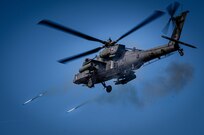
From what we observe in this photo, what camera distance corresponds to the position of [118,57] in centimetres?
4397

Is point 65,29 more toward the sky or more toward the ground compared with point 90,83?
more toward the sky

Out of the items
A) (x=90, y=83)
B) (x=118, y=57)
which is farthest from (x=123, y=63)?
(x=90, y=83)

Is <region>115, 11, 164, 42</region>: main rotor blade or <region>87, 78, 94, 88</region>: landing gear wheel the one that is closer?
<region>115, 11, 164, 42</region>: main rotor blade

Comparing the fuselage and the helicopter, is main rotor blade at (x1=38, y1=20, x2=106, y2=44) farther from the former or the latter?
the fuselage

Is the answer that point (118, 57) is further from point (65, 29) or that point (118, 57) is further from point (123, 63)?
point (65, 29)

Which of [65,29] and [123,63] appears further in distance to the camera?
[123,63]

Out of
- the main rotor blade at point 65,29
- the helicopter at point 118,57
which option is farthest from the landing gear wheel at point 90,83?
the main rotor blade at point 65,29

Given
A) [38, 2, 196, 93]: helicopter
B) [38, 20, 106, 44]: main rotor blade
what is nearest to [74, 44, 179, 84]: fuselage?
[38, 2, 196, 93]: helicopter

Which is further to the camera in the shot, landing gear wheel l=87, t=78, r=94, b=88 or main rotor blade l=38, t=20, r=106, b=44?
landing gear wheel l=87, t=78, r=94, b=88

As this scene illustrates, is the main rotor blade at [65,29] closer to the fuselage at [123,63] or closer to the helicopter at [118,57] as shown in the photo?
the helicopter at [118,57]

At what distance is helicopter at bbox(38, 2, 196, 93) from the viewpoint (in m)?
40.2

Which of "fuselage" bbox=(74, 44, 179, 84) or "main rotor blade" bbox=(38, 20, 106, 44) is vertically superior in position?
"main rotor blade" bbox=(38, 20, 106, 44)

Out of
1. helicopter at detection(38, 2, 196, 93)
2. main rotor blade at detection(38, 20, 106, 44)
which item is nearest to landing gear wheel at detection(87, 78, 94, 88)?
helicopter at detection(38, 2, 196, 93)

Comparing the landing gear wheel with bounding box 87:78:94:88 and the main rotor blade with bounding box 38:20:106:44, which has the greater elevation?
the main rotor blade with bounding box 38:20:106:44
